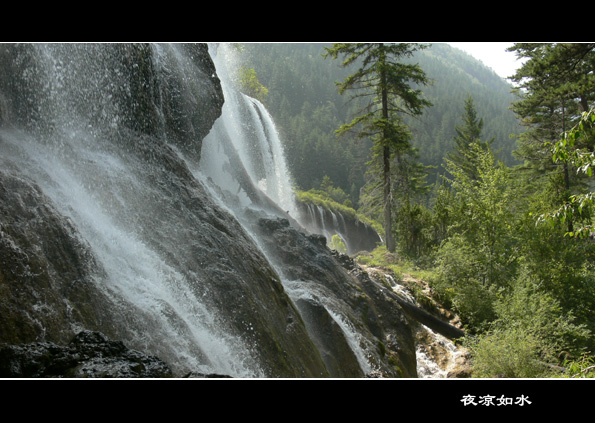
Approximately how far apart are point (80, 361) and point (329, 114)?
203 feet

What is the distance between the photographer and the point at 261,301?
640 cm

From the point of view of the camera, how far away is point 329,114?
6288 cm

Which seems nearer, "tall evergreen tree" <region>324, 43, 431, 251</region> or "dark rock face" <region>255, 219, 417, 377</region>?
"dark rock face" <region>255, 219, 417, 377</region>

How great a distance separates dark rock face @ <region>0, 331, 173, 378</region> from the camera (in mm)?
3154

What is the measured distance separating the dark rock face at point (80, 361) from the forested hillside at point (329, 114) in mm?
45599

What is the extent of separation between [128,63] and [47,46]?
1.60 m

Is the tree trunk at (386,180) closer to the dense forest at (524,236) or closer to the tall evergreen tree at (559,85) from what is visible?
the dense forest at (524,236)

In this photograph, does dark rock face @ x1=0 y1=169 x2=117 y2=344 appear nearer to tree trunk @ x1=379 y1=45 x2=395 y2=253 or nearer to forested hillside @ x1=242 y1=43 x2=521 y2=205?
tree trunk @ x1=379 y1=45 x2=395 y2=253

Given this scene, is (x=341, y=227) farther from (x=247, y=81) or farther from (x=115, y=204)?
(x=115, y=204)

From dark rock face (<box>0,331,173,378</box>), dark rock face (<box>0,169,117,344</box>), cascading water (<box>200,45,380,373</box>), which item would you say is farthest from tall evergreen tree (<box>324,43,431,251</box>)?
dark rock face (<box>0,331,173,378</box>)

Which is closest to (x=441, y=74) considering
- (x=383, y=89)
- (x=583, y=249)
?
(x=383, y=89)

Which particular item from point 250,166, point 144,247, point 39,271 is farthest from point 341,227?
point 39,271

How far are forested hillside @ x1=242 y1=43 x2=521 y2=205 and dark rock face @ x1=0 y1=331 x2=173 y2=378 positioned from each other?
150ft

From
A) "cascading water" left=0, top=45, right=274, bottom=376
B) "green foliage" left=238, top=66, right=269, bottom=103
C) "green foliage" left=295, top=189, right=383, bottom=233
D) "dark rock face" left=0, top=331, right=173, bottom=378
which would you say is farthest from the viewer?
"green foliage" left=238, top=66, right=269, bottom=103
